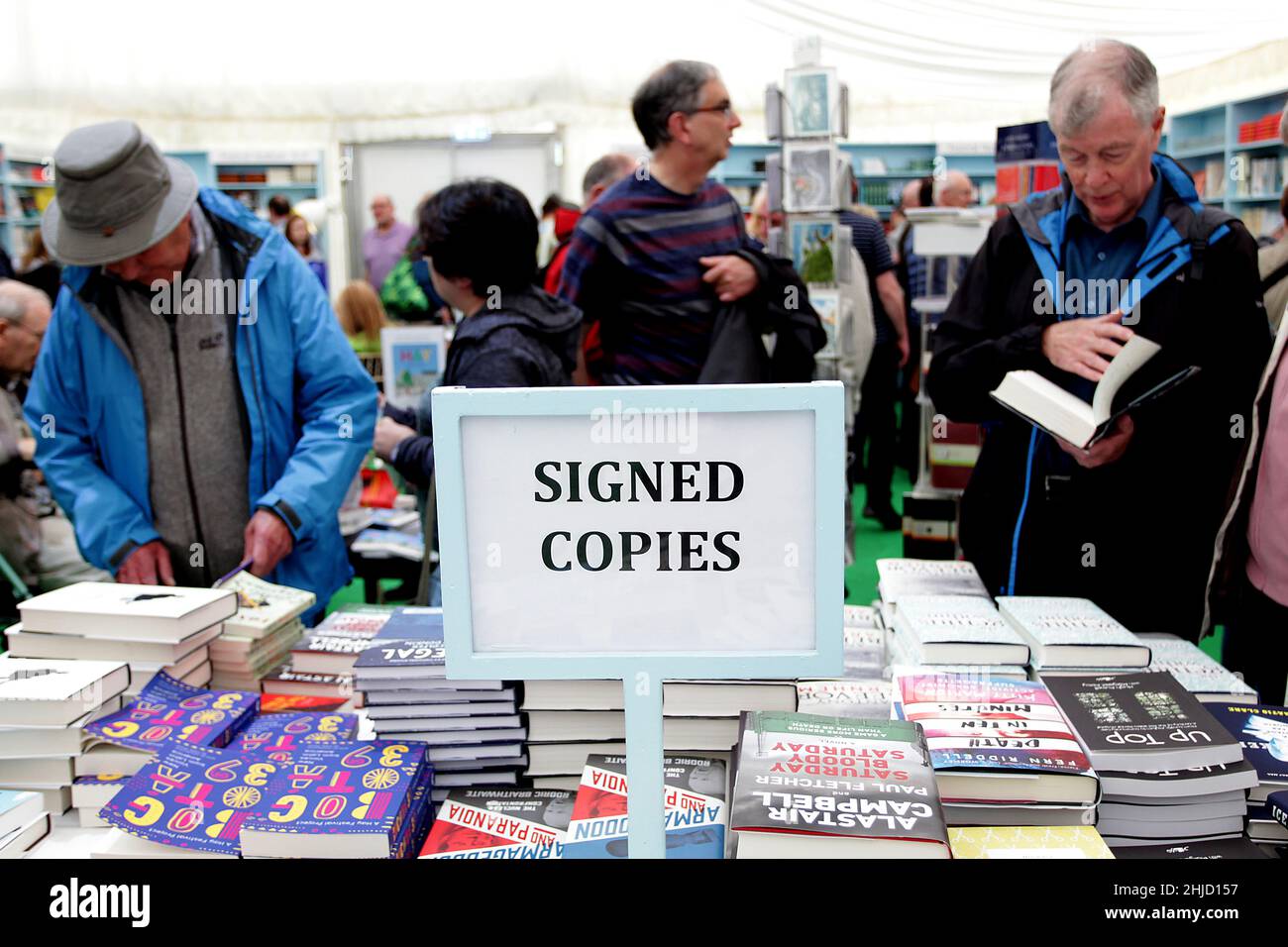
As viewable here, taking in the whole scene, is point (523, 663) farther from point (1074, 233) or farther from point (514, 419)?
point (1074, 233)

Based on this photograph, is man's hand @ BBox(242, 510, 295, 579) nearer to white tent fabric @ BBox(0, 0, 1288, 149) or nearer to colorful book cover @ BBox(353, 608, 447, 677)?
colorful book cover @ BBox(353, 608, 447, 677)

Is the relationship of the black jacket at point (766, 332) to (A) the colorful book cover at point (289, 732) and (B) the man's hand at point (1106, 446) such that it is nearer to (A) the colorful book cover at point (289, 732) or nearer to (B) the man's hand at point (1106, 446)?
(B) the man's hand at point (1106, 446)

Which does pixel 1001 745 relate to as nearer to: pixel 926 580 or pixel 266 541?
pixel 926 580

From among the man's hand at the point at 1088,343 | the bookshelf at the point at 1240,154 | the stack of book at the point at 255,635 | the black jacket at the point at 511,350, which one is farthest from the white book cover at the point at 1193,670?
the bookshelf at the point at 1240,154

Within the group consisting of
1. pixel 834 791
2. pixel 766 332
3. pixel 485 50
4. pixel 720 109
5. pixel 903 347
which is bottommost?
pixel 834 791

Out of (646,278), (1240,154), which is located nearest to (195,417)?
(646,278)

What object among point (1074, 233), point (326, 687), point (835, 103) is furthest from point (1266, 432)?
point (835, 103)

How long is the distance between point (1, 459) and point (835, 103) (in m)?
3.53

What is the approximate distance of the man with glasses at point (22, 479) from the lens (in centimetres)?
299

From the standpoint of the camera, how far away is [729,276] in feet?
8.25

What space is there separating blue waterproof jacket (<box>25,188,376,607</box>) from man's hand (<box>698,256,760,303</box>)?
36.7 inches

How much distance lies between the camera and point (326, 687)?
1.51 m

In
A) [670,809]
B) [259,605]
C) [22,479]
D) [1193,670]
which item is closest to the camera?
[670,809]

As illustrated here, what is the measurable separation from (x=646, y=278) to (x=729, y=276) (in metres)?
0.21
